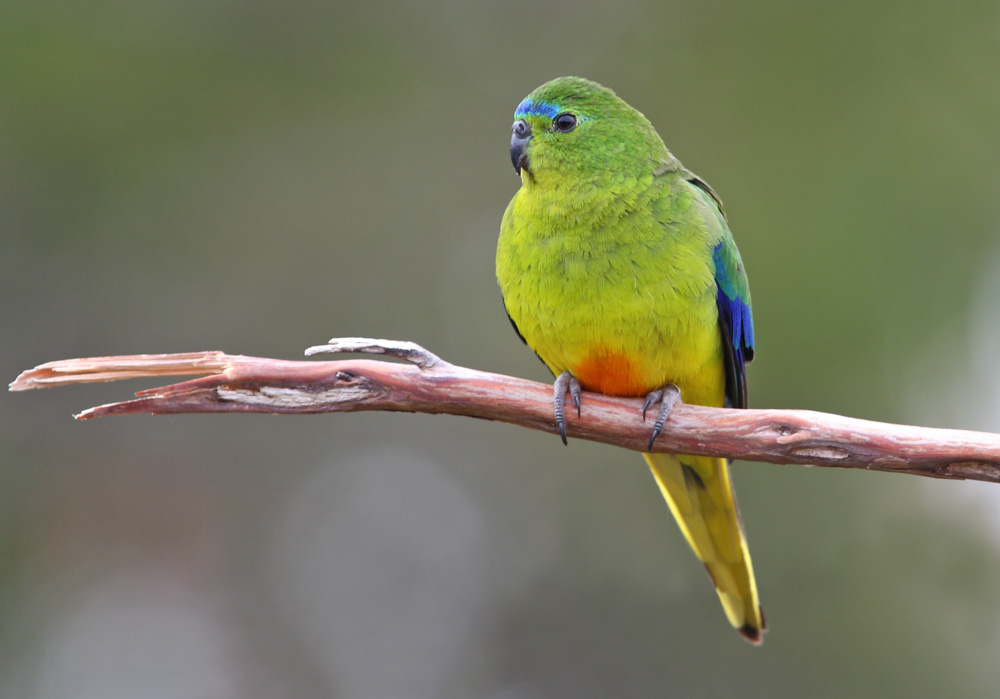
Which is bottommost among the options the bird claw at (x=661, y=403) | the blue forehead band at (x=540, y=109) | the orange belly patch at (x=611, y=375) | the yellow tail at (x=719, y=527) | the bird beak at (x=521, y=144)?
the yellow tail at (x=719, y=527)

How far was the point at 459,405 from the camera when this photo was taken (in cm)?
362

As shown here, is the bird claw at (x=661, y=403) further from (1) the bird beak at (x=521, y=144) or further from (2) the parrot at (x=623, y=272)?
(1) the bird beak at (x=521, y=144)

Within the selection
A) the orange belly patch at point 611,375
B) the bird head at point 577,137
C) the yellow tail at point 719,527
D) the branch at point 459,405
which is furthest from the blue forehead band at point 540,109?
the yellow tail at point 719,527

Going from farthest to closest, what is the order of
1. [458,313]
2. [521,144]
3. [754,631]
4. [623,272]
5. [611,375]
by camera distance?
[458,313] < [754,631] < [521,144] < [611,375] < [623,272]

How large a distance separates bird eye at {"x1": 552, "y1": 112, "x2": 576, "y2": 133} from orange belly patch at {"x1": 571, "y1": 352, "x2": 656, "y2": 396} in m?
1.17

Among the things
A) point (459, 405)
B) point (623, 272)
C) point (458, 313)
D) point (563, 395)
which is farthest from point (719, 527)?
point (458, 313)

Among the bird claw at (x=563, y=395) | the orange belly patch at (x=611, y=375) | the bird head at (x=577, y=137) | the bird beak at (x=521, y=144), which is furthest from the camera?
the bird beak at (x=521, y=144)

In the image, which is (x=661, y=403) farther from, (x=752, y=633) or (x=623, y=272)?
(x=752, y=633)

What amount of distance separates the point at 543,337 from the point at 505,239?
567 mm

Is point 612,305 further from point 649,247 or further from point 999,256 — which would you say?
point 999,256

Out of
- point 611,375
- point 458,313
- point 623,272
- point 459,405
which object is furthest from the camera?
point 458,313

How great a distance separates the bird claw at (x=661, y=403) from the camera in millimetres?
3758

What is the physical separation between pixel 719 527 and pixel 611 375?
122 cm

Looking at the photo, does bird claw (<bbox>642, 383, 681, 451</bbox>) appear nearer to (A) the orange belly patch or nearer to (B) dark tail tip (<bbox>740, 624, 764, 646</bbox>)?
(A) the orange belly patch
